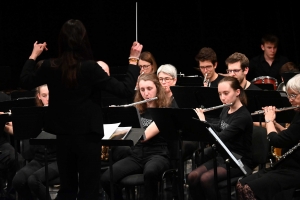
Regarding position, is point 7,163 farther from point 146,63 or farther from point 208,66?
point 208,66

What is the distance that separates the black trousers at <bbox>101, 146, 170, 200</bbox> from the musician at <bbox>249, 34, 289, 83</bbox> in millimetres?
2707

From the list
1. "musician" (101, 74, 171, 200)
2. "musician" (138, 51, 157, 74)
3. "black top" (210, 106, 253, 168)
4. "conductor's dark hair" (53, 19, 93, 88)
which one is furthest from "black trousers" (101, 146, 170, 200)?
"musician" (138, 51, 157, 74)

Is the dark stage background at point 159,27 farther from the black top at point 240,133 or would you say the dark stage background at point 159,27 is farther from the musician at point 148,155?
the black top at point 240,133

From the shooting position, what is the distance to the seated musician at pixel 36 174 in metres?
4.93

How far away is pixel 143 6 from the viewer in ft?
28.7

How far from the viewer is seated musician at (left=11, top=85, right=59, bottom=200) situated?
4.93m

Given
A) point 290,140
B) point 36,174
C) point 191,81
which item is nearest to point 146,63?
point 191,81

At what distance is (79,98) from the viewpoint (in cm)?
362

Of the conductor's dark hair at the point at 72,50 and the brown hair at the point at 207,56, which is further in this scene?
the brown hair at the point at 207,56

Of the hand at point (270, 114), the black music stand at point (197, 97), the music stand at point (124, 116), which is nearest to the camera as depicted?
the hand at point (270, 114)

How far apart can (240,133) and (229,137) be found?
5.0 inches

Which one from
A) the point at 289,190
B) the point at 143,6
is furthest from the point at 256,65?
the point at 289,190

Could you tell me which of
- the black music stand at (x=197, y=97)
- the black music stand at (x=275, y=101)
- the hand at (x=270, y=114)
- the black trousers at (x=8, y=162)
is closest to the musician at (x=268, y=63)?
the black music stand at (x=197, y=97)

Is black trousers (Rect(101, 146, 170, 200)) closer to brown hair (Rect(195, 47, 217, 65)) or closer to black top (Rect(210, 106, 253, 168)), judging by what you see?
black top (Rect(210, 106, 253, 168))
